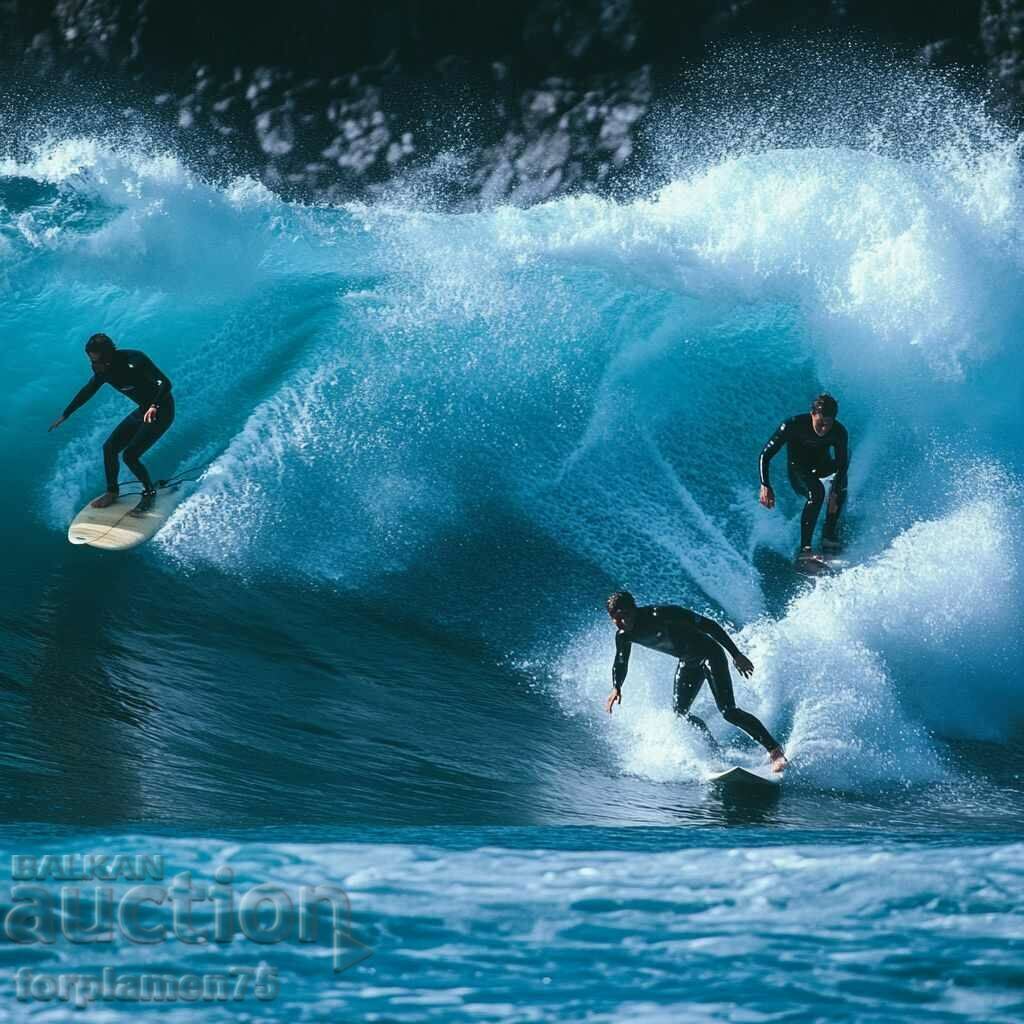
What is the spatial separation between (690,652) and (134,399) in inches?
168

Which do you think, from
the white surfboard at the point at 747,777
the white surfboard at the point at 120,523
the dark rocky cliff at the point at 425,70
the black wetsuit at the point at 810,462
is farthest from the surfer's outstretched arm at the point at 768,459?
the dark rocky cliff at the point at 425,70

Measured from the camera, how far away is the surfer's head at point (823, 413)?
825cm

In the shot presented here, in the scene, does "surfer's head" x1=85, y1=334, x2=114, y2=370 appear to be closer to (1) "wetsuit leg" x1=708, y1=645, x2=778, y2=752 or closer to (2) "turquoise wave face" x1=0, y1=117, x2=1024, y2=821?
(2) "turquoise wave face" x1=0, y1=117, x2=1024, y2=821

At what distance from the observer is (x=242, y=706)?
7801 mm

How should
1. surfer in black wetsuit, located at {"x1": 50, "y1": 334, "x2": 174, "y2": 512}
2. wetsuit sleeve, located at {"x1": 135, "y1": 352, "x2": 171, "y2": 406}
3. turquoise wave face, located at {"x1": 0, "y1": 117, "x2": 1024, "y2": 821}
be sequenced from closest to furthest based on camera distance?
turquoise wave face, located at {"x1": 0, "y1": 117, "x2": 1024, "y2": 821} → surfer in black wetsuit, located at {"x1": 50, "y1": 334, "x2": 174, "y2": 512} → wetsuit sleeve, located at {"x1": 135, "y1": 352, "x2": 171, "y2": 406}

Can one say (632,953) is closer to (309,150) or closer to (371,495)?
(371,495)

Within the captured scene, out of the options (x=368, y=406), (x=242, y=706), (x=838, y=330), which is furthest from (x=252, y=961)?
(x=838, y=330)

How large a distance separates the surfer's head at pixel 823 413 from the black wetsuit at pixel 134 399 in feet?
14.3

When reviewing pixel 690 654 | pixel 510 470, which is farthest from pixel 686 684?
pixel 510 470

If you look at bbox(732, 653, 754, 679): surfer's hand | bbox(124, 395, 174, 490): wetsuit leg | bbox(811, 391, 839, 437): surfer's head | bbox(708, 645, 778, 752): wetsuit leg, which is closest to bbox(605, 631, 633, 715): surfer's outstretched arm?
bbox(708, 645, 778, 752): wetsuit leg

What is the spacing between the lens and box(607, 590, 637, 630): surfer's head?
722 cm

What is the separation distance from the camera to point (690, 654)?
745 cm

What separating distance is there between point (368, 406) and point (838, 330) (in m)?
3.96

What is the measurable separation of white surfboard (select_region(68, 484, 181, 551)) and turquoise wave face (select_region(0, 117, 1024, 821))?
0.22 metres
